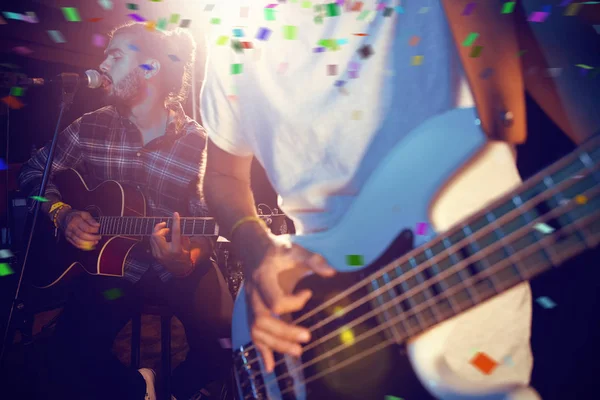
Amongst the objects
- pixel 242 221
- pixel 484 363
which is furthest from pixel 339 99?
pixel 484 363

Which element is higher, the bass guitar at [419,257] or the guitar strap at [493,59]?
the guitar strap at [493,59]

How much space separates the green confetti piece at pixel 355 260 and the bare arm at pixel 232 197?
330 millimetres

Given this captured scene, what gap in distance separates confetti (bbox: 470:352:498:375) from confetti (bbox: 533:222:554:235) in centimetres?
38

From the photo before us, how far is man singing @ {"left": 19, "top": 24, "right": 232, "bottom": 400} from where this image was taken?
2.05 metres

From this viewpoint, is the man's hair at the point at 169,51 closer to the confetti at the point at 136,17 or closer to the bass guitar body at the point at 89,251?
the confetti at the point at 136,17

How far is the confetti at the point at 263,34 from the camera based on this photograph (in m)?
1.16

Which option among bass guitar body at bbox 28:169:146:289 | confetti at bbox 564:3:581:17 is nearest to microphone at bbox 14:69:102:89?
bass guitar body at bbox 28:169:146:289

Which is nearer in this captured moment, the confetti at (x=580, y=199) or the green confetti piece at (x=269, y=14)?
the confetti at (x=580, y=199)

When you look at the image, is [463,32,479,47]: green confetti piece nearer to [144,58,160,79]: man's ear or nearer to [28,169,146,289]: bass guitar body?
[28,169,146,289]: bass guitar body

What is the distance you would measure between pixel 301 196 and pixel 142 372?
1.75 metres

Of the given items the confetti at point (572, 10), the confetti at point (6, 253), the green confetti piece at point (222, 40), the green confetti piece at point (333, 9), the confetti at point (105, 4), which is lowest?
the confetti at point (6, 253)

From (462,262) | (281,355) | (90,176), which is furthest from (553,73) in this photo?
(90,176)

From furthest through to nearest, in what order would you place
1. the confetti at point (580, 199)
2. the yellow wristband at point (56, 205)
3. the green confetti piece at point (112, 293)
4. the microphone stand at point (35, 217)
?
the yellow wristband at point (56, 205) → the green confetti piece at point (112, 293) → the microphone stand at point (35, 217) → the confetti at point (580, 199)

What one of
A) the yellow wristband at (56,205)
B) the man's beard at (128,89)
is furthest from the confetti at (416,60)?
the yellow wristband at (56,205)
